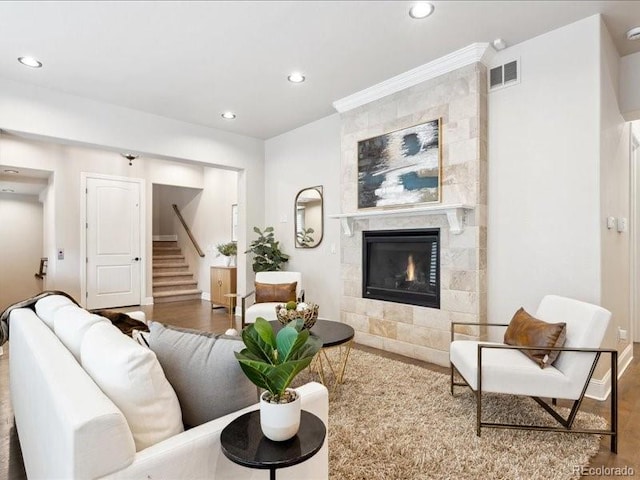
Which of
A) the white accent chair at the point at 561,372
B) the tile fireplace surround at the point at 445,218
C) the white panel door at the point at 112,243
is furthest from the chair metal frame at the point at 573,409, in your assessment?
the white panel door at the point at 112,243

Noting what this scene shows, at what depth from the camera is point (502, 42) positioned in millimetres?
3070

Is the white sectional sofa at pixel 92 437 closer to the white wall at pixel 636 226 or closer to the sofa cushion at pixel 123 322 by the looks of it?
the sofa cushion at pixel 123 322

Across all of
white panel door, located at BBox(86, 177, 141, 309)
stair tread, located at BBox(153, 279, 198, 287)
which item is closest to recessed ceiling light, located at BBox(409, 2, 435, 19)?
white panel door, located at BBox(86, 177, 141, 309)

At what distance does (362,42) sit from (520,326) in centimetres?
259

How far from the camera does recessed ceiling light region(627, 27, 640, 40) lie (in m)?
2.86

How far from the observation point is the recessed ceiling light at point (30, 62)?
3289 millimetres

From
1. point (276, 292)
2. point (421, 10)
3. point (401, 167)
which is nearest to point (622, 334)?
point (401, 167)

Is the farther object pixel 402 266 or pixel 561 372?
pixel 402 266

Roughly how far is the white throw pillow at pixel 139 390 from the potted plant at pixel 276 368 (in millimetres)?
286

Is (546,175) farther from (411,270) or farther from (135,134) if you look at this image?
(135,134)

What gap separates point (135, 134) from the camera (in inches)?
177

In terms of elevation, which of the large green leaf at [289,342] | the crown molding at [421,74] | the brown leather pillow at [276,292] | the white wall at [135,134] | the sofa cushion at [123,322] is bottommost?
the brown leather pillow at [276,292]

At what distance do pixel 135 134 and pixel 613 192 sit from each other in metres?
5.13

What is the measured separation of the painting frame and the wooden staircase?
5069 millimetres
